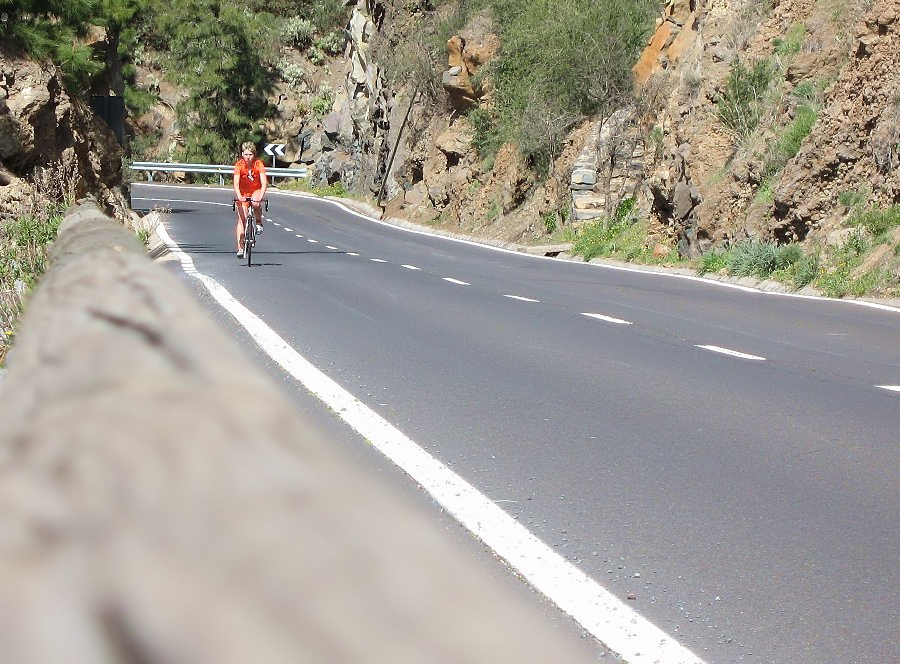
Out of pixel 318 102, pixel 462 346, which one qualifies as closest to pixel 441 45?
pixel 318 102

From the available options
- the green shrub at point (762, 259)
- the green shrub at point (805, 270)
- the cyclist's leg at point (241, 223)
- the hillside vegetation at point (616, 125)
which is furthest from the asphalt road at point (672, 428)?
the green shrub at point (762, 259)

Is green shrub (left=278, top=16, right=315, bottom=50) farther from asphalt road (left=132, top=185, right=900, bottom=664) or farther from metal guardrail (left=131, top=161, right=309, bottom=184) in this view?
asphalt road (left=132, top=185, right=900, bottom=664)

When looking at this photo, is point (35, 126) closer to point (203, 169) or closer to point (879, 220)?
point (879, 220)

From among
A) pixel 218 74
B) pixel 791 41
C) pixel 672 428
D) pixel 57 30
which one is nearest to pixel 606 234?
pixel 791 41

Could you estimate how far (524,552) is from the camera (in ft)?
16.3

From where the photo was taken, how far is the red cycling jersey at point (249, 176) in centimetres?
2070

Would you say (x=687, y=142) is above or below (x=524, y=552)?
below

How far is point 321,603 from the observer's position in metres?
0.67

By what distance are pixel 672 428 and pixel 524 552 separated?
2.75 meters

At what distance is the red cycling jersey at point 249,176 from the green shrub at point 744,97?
11.8m

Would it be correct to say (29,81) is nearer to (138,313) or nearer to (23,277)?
(23,277)

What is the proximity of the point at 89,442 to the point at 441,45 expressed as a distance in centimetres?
5567

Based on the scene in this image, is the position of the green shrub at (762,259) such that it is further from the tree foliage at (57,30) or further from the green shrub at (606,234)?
the tree foliage at (57,30)

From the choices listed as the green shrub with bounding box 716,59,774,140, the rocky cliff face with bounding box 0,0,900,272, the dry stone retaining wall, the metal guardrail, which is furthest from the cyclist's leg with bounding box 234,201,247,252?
the metal guardrail
